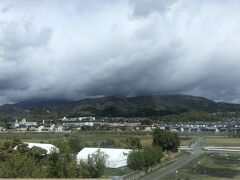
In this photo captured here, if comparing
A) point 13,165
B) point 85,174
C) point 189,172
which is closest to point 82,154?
point 189,172

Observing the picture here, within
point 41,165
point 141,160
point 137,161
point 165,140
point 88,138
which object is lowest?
point 137,161

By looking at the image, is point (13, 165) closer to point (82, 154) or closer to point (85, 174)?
point (85, 174)

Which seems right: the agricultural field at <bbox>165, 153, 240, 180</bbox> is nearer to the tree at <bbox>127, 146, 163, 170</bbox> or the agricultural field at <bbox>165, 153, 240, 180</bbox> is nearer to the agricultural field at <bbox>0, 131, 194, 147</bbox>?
the tree at <bbox>127, 146, 163, 170</bbox>

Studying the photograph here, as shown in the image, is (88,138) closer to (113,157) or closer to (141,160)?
(113,157)

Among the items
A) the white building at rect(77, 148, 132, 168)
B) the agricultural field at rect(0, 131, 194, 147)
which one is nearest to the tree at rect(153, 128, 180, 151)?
the agricultural field at rect(0, 131, 194, 147)

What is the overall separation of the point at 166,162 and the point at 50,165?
41435 millimetres

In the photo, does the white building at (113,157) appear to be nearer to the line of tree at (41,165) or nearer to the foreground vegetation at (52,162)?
the foreground vegetation at (52,162)

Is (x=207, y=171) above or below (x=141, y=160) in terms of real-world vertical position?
below

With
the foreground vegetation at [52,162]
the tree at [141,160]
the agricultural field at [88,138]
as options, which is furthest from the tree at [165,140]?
the tree at [141,160]

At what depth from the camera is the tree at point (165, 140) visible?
100 meters

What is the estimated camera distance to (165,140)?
332ft

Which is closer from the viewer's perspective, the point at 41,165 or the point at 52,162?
the point at 41,165

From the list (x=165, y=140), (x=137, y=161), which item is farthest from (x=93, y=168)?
(x=165, y=140)

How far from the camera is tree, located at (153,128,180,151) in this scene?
10019 centimetres
